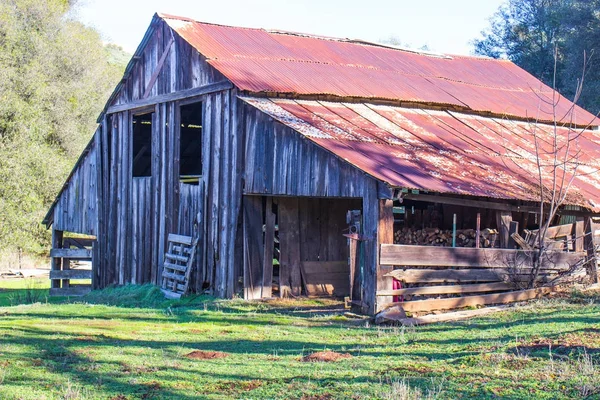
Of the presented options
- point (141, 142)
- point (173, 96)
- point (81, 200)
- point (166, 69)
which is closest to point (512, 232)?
point (173, 96)

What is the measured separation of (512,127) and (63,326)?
1347cm

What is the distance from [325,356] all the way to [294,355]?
0.56m

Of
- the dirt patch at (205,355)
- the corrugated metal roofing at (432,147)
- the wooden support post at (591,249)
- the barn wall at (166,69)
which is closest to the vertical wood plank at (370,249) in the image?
the corrugated metal roofing at (432,147)

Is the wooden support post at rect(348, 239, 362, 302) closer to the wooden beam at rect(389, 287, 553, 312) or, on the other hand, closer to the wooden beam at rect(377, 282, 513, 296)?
the wooden beam at rect(377, 282, 513, 296)

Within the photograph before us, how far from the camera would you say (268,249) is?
1775 cm

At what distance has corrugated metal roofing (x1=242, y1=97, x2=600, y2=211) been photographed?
14.8 m

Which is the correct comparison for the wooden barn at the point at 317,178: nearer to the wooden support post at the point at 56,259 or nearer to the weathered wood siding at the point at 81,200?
the weathered wood siding at the point at 81,200

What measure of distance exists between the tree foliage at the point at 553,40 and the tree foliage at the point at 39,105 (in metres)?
21.5

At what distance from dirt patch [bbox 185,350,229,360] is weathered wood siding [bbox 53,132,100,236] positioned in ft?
43.3

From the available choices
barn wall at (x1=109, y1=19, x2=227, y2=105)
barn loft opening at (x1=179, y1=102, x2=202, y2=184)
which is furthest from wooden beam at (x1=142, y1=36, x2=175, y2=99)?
barn loft opening at (x1=179, y1=102, x2=202, y2=184)

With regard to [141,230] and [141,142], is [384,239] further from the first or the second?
[141,142]

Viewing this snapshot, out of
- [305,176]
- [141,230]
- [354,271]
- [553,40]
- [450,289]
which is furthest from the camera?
[553,40]

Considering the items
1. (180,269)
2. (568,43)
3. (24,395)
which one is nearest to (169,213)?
(180,269)

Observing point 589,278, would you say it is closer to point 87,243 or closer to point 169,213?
point 169,213
